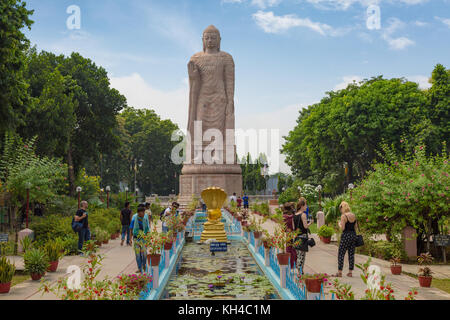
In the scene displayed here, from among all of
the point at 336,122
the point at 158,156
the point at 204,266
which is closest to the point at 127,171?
the point at 158,156

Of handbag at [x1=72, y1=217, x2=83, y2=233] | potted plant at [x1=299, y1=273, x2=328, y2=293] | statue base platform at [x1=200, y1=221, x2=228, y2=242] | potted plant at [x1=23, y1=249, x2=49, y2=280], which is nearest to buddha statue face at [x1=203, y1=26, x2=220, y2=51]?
statue base platform at [x1=200, y1=221, x2=228, y2=242]

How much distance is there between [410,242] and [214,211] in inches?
249

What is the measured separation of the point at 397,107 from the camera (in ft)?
99.1

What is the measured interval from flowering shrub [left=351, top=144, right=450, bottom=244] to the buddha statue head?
26211 millimetres

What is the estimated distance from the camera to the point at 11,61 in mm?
15797

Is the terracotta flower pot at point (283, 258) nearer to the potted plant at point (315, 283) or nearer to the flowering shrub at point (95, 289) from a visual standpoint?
the potted plant at point (315, 283)

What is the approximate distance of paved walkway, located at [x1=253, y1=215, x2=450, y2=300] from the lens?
304 inches

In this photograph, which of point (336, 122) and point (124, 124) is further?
point (124, 124)

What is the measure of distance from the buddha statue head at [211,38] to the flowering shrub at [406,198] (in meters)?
26.2

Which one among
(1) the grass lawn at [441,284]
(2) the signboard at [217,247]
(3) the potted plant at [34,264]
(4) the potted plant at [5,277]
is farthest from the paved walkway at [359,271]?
(4) the potted plant at [5,277]

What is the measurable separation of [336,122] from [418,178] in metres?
21.3

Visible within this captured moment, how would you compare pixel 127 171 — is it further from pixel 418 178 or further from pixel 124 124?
pixel 418 178

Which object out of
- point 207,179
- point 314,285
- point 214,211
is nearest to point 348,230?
point 314,285

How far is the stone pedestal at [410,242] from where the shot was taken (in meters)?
11.9
